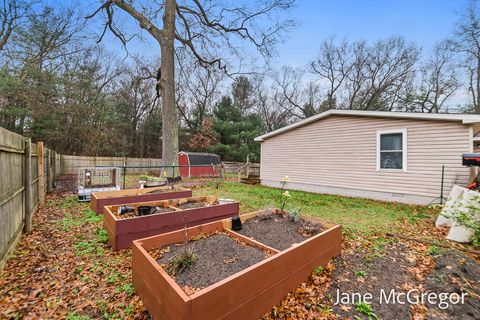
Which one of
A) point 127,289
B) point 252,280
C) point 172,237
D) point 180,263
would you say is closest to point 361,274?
point 252,280

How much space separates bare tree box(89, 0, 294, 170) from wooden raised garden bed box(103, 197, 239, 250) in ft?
22.3

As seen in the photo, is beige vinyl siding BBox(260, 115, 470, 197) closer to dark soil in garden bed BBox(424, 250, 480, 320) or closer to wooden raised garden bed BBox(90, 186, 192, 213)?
dark soil in garden bed BBox(424, 250, 480, 320)

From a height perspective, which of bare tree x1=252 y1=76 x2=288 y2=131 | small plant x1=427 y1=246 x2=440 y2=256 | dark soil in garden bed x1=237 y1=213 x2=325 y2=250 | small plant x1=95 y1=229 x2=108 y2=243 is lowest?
small plant x1=427 y1=246 x2=440 y2=256

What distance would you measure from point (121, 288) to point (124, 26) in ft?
46.1

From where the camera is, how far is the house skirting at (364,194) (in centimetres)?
663

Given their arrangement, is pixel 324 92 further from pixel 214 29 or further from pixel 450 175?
pixel 450 175

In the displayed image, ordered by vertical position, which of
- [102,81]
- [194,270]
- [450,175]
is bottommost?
[194,270]

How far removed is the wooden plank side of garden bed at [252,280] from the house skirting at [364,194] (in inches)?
233

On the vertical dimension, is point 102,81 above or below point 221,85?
below

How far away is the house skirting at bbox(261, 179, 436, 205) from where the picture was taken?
6.63 meters

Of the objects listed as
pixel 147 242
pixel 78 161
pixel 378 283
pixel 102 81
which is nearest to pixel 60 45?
pixel 102 81

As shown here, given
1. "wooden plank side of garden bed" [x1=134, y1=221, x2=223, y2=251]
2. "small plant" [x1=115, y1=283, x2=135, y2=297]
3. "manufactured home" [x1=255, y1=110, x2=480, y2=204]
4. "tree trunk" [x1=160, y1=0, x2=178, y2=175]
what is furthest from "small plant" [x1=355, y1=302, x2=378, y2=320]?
"tree trunk" [x1=160, y1=0, x2=178, y2=175]

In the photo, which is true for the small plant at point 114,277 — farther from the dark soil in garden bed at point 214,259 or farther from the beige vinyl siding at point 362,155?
the beige vinyl siding at point 362,155

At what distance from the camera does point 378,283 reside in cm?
259
